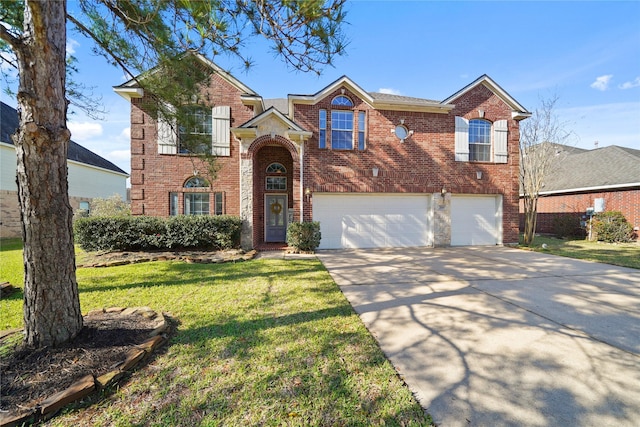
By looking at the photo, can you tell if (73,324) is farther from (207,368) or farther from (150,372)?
(207,368)

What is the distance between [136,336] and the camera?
309cm

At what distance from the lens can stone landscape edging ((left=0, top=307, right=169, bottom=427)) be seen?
1.92 m

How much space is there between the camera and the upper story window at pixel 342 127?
10.1 m


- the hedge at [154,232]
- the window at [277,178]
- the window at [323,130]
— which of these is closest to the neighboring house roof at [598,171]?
the window at [323,130]

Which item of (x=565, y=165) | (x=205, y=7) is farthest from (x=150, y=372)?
(x=565, y=165)

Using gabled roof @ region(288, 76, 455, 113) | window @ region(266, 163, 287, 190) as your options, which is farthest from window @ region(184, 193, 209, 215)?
gabled roof @ region(288, 76, 455, 113)

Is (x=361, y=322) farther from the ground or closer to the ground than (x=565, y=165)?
closer to the ground

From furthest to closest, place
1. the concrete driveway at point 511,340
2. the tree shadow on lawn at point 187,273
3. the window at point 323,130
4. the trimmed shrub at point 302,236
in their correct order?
the window at point 323,130 → the trimmed shrub at point 302,236 → the tree shadow on lawn at point 187,273 → the concrete driveway at point 511,340

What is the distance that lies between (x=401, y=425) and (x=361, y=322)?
174 cm

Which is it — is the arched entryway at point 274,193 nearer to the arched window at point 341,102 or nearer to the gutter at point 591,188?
the arched window at point 341,102

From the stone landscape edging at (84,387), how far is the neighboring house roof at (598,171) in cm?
1766

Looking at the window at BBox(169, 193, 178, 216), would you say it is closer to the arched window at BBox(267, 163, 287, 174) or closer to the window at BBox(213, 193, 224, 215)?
the window at BBox(213, 193, 224, 215)

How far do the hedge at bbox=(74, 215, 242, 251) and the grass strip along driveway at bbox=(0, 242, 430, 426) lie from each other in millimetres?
3928

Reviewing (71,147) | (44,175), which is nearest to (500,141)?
(44,175)
